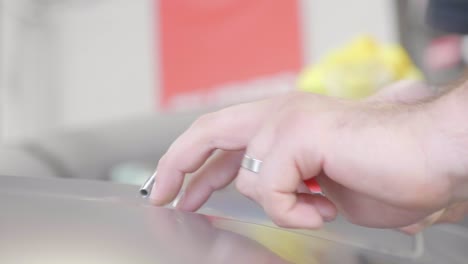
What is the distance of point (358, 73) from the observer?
1263mm

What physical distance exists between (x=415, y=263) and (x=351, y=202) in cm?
8

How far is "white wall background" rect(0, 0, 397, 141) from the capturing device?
7.88ft

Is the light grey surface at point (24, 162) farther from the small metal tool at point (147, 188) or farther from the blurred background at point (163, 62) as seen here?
the small metal tool at point (147, 188)

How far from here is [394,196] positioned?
421 millimetres

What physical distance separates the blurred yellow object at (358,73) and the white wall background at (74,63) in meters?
1.14

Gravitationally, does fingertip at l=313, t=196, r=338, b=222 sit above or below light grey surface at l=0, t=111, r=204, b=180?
above

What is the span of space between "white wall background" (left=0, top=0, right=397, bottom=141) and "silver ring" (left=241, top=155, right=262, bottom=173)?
187 cm

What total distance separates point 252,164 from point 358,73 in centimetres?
85

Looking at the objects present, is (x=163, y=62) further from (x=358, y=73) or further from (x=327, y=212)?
(x=327, y=212)

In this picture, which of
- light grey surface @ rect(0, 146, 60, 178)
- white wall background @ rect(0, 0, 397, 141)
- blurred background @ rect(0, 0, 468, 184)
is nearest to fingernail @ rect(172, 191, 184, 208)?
light grey surface @ rect(0, 146, 60, 178)

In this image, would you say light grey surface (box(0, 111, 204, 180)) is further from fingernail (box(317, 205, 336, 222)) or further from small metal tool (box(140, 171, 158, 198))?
fingernail (box(317, 205, 336, 222))

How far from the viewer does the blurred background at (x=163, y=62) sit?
4.03ft

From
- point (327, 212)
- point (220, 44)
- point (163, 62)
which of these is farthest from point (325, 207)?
point (163, 62)

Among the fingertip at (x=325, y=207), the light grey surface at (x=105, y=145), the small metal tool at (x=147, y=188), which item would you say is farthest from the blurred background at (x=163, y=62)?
the fingertip at (x=325, y=207)
